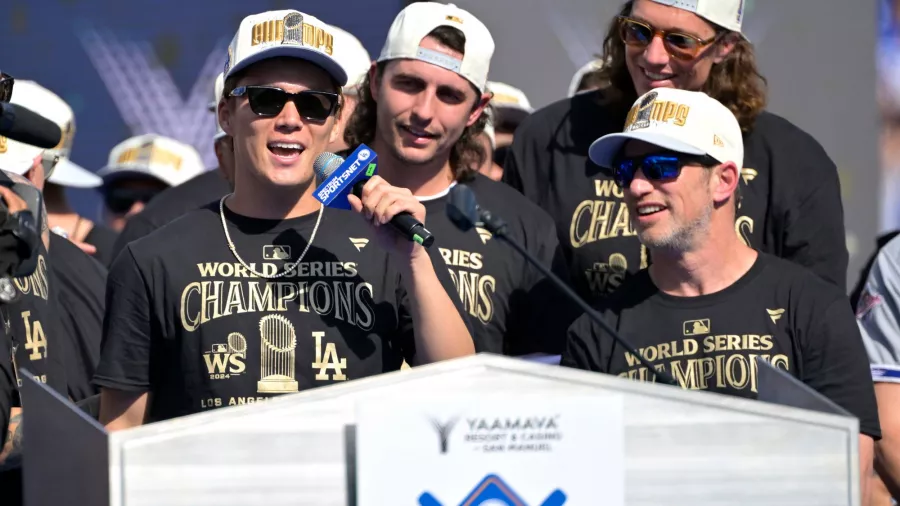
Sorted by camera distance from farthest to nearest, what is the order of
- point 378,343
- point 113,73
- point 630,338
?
point 113,73
point 630,338
point 378,343

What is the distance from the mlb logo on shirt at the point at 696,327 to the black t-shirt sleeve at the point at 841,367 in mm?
254

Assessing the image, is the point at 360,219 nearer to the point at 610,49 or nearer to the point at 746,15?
the point at 610,49

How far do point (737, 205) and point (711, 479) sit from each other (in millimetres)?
2085

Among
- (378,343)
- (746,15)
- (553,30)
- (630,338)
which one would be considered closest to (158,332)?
(378,343)

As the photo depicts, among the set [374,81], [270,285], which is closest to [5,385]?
[270,285]

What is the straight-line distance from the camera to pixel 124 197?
7.69m

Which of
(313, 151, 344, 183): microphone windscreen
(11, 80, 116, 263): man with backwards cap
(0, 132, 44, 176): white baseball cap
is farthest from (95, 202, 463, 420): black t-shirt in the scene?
(11, 80, 116, 263): man with backwards cap

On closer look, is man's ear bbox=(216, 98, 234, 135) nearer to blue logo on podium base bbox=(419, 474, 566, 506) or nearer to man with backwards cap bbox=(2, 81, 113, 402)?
man with backwards cap bbox=(2, 81, 113, 402)

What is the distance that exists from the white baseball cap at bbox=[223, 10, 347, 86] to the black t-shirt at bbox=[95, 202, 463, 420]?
0.40m

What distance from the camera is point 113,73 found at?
767 centimetres

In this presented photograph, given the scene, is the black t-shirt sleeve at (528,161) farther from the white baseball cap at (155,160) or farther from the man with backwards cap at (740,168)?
the white baseball cap at (155,160)

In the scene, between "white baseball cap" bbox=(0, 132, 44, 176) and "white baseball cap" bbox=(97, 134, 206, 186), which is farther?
"white baseball cap" bbox=(97, 134, 206, 186)

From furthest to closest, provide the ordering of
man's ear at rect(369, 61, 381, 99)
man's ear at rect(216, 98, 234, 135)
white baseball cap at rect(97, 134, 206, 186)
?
white baseball cap at rect(97, 134, 206, 186)
man's ear at rect(369, 61, 381, 99)
man's ear at rect(216, 98, 234, 135)

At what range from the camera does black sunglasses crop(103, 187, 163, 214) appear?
7.65m
